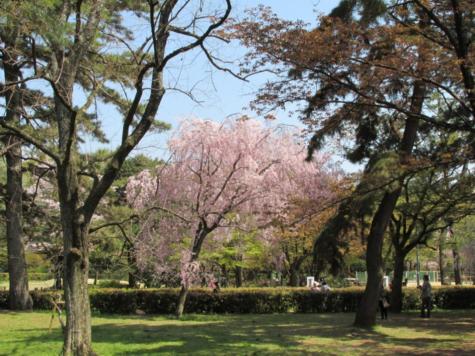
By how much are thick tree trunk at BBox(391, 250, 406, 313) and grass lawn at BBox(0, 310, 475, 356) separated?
A: 4.27 m

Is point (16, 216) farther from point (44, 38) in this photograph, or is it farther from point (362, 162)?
point (44, 38)

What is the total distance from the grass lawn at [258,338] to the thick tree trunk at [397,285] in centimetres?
427

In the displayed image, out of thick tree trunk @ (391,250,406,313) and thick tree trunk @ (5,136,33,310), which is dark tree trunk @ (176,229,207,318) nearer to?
thick tree trunk @ (5,136,33,310)

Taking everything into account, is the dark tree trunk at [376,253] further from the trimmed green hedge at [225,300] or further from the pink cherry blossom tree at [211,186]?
the trimmed green hedge at [225,300]

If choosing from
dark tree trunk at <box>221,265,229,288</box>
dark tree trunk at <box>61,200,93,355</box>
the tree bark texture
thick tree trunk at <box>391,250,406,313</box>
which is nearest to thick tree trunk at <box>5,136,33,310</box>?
dark tree trunk at <box>221,265,229,288</box>

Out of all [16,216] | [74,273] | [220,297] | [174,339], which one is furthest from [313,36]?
[16,216]

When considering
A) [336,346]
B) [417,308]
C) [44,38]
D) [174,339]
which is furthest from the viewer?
[417,308]

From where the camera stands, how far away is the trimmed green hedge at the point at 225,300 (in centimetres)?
2091

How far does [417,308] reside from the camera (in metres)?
23.1

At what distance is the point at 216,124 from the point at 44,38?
13819 mm

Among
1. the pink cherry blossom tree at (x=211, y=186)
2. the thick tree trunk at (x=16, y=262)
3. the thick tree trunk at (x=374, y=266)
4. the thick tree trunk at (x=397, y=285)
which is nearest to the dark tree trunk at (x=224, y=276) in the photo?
the pink cherry blossom tree at (x=211, y=186)

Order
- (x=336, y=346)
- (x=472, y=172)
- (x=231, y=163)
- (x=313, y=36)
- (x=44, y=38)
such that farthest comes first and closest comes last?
(x=231, y=163)
(x=472, y=172)
(x=336, y=346)
(x=313, y=36)
(x=44, y=38)

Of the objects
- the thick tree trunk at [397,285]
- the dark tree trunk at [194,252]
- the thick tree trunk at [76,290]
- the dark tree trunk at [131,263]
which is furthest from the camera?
the thick tree trunk at [397,285]

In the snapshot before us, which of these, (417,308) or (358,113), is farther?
(417,308)
